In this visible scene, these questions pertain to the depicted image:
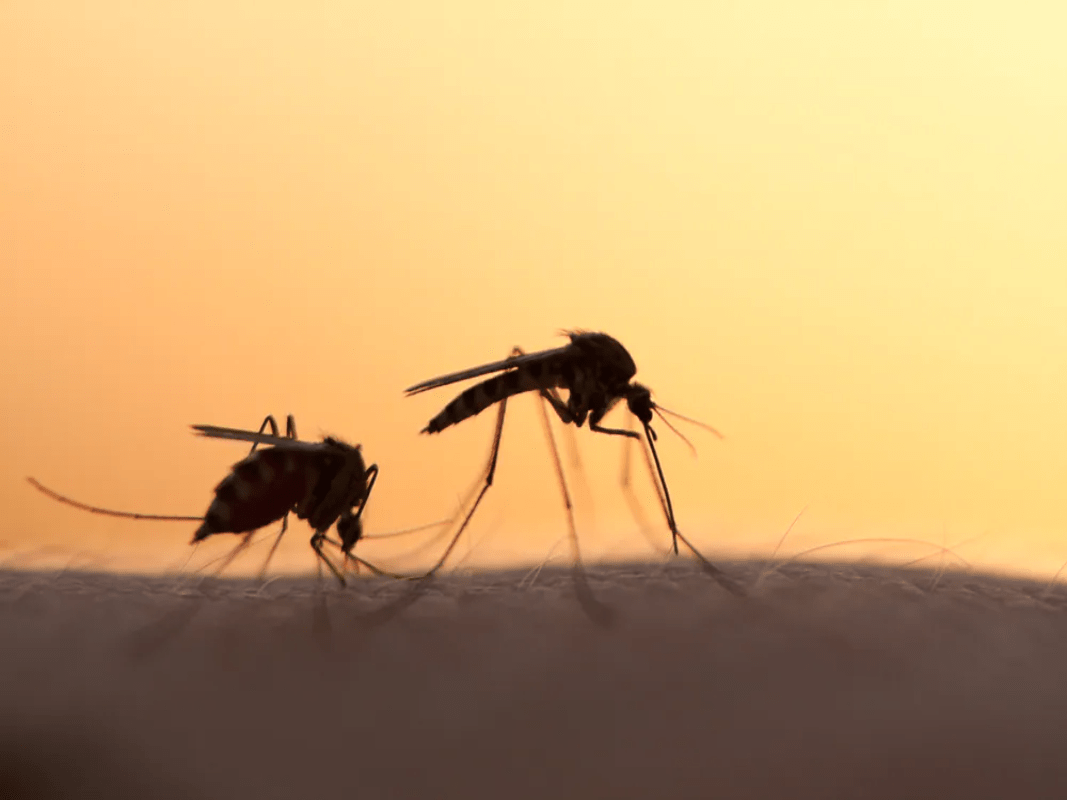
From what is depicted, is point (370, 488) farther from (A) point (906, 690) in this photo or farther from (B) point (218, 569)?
(A) point (906, 690)

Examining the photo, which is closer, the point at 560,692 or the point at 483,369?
the point at 560,692

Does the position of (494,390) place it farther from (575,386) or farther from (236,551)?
(236,551)

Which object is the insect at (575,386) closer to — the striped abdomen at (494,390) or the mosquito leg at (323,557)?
the striped abdomen at (494,390)

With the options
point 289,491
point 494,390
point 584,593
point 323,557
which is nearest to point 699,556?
point 584,593

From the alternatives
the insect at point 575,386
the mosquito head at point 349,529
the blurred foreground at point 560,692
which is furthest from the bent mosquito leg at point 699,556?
the mosquito head at point 349,529

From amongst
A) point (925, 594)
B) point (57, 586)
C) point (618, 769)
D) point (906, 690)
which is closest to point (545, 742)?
point (618, 769)
